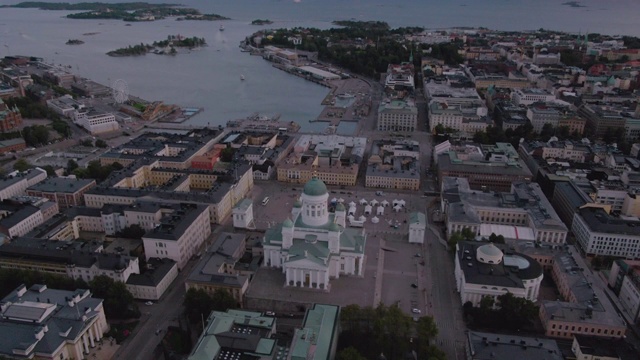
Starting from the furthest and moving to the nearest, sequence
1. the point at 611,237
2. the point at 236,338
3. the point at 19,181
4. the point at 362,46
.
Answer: the point at 362,46 < the point at 19,181 < the point at 611,237 < the point at 236,338

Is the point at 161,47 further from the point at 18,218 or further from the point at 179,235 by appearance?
the point at 179,235

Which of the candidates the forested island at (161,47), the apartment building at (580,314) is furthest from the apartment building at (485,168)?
the forested island at (161,47)

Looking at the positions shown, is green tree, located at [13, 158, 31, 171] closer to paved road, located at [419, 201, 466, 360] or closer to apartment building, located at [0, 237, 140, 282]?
apartment building, located at [0, 237, 140, 282]

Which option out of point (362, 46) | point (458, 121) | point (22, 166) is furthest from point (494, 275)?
point (362, 46)

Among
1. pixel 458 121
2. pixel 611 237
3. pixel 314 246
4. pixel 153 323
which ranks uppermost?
pixel 458 121

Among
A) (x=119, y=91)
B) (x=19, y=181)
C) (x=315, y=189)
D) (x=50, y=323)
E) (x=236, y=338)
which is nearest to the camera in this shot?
(x=236, y=338)

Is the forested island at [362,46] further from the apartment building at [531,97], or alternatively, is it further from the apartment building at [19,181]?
the apartment building at [19,181]

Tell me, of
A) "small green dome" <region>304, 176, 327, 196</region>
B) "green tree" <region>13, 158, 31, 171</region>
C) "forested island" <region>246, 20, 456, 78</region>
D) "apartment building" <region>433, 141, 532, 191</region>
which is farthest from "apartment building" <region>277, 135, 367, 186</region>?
"forested island" <region>246, 20, 456, 78</region>
